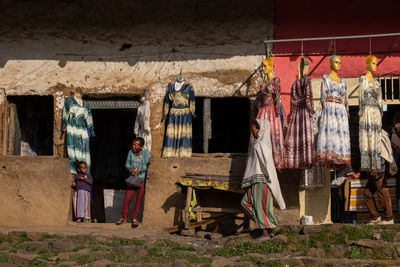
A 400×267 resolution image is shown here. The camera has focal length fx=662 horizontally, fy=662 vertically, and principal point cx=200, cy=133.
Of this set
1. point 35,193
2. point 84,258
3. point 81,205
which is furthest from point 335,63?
point 35,193

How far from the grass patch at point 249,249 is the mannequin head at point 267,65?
309 cm

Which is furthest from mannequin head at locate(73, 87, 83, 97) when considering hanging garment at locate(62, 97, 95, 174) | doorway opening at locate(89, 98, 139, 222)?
doorway opening at locate(89, 98, 139, 222)

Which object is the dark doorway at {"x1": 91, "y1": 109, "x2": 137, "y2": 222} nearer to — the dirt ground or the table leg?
the table leg

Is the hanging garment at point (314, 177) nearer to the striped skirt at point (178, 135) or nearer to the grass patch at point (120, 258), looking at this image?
the striped skirt at point (178, 135)

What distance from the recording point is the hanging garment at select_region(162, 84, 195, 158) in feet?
36.7

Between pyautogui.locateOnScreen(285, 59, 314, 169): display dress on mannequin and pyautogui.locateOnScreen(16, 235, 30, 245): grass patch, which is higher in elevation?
pyautogui.locateOnScreen(285, 59, 314, 169): display dress on mannequin

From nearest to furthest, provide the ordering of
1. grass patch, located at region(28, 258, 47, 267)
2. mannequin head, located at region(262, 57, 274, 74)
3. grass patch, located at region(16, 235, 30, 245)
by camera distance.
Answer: grass patch, located at region(28, 258, 47, 267), grass patch, located at region(16, 235, 30, 245), mannequin head, located at region(262, 57, 274, 74)

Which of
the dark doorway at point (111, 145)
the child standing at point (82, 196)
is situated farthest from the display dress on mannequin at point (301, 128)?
the dark doorway at point (111, 145)

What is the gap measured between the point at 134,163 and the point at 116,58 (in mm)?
2068

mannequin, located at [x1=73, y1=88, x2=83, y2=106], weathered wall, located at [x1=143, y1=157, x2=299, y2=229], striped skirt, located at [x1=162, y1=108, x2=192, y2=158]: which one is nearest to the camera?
weathered wall, located at [x1=143, y1=157, x2=299, y2=229]

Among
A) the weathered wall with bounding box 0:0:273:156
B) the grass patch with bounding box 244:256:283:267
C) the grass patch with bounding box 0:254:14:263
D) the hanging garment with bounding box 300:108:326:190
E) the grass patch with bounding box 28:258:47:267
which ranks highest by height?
the weathered wall with bounding box 0:0:273:156

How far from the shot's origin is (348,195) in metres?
10.6

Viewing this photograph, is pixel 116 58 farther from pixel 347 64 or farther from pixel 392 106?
pixel 392 106

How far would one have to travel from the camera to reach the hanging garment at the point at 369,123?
10.0 m
